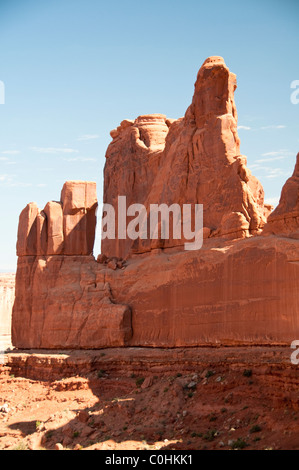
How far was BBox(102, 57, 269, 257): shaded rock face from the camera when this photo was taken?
2866 centimetres

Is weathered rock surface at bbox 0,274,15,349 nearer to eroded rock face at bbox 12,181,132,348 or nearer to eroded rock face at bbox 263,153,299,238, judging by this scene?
eroded rock face at bbox 12,181,132,348

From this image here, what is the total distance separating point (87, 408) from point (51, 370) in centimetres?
532

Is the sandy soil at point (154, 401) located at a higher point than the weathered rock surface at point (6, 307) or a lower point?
lower

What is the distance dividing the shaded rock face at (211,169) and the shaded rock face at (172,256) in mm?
57

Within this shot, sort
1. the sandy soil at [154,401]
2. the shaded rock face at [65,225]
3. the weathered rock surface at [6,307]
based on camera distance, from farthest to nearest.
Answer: the weathered rock surface at [6,307] < the shaded rock face at [65,225] < the sandy soil at [154,401]

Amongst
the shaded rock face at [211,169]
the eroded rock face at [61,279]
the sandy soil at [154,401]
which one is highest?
the shaded rock face at [211,169]

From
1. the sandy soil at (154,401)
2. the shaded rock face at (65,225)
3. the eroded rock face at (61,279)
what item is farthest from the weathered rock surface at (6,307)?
the sandy soil at (154,401)

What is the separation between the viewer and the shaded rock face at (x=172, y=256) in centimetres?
2494

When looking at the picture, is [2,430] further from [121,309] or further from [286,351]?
[286,351]

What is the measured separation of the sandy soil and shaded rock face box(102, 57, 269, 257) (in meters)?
5.50

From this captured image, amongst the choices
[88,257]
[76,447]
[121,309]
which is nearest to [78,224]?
[88,257]

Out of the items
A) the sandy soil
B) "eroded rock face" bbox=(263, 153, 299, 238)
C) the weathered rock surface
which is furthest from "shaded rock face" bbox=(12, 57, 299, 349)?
the weathered rock surface

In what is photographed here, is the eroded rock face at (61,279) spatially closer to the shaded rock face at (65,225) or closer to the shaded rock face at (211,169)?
the shaded rock face at (65,225)

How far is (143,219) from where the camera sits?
35281mm
